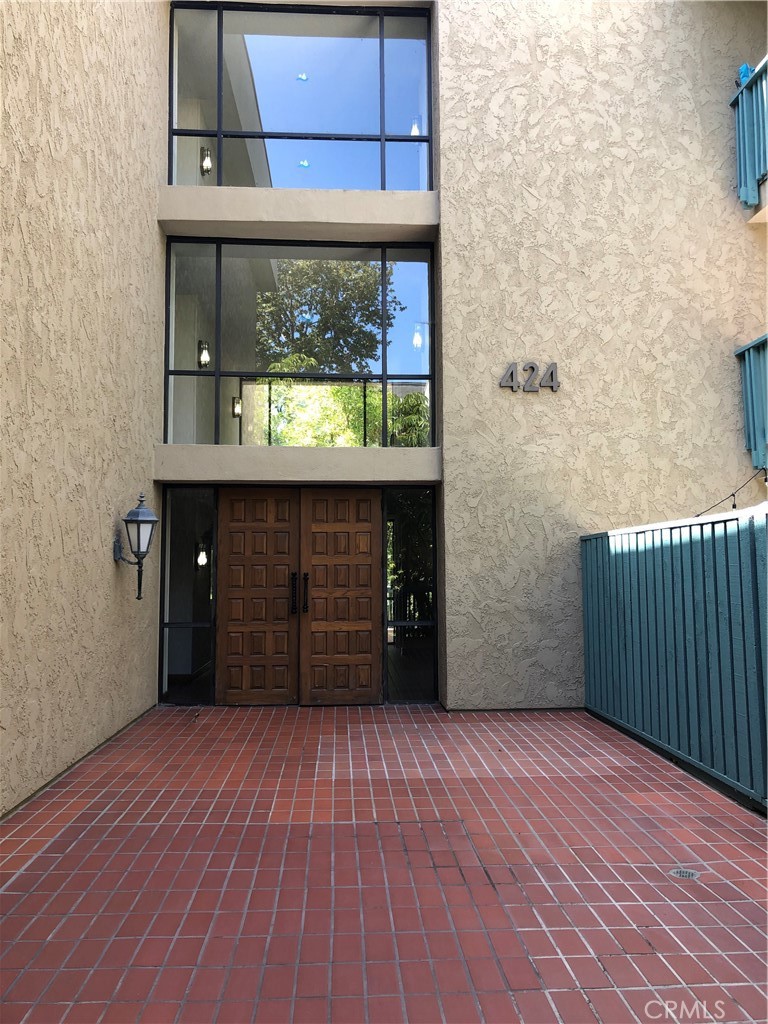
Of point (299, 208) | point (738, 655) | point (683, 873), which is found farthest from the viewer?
point (299, 208)

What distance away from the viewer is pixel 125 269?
6047 mm

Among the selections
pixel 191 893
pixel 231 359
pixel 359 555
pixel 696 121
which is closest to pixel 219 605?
pixel 359 555

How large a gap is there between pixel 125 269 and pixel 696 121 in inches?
235

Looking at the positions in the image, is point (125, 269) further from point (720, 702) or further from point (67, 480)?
point (720, 702)

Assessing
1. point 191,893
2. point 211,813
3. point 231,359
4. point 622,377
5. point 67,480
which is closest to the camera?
point 191,893

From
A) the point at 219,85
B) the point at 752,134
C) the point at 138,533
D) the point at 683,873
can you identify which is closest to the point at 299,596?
the point at 138,533

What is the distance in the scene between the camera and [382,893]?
122 inches

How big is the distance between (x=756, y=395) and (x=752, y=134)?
2.62 metres

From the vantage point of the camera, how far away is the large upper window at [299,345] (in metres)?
7.23

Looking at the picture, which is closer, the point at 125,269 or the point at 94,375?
the point at 94,375

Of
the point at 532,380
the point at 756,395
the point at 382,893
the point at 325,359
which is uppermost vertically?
the point at 325,359

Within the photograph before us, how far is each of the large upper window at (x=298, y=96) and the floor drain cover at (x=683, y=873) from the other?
22.0ft

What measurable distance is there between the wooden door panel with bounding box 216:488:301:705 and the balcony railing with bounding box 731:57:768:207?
18.4 feet

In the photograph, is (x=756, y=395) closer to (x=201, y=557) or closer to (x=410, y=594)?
(x=410, y=594)
